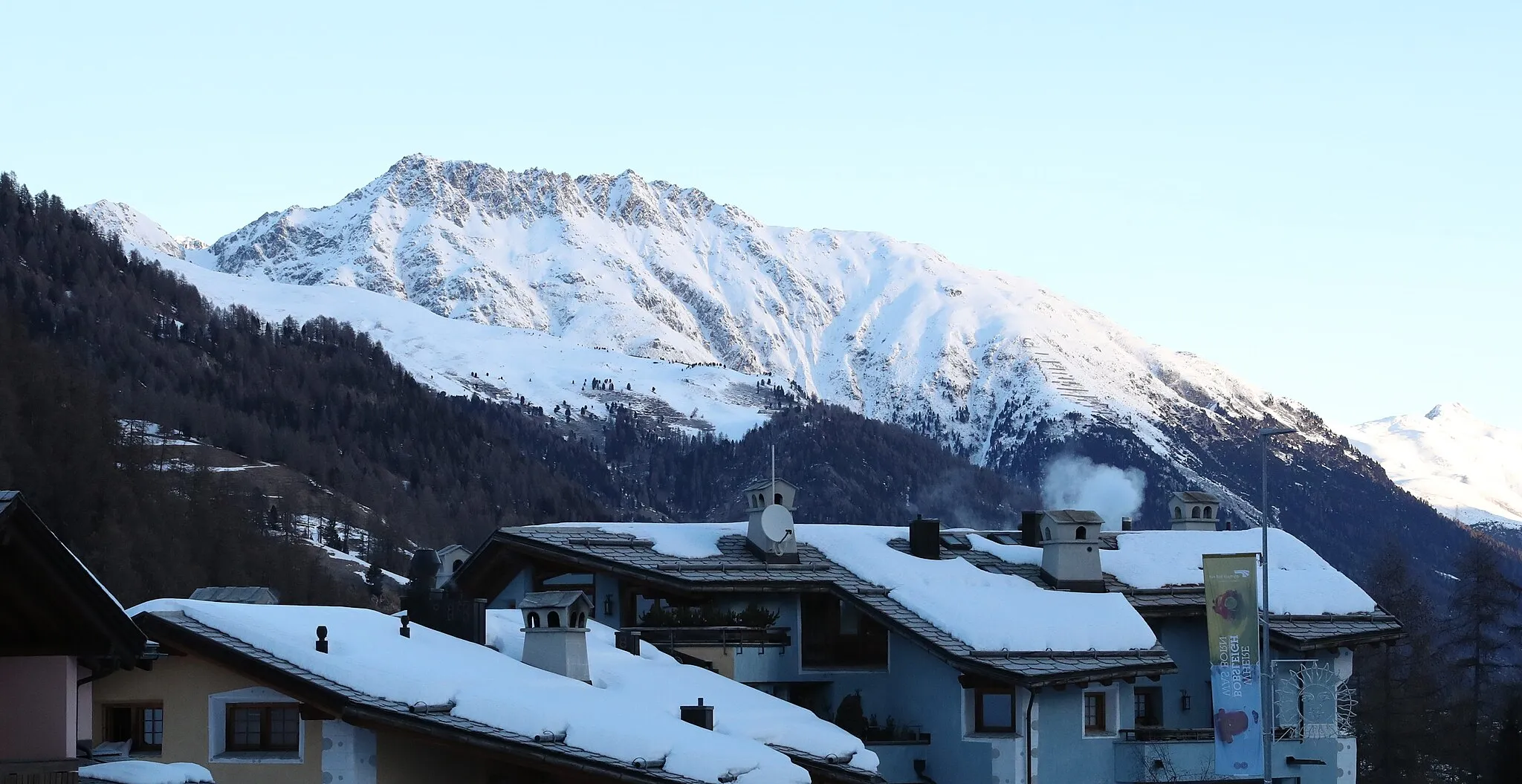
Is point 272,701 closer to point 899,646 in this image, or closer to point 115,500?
point 899,646

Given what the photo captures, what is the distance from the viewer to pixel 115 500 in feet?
424

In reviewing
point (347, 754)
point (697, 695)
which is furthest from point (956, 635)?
point (347, 754)

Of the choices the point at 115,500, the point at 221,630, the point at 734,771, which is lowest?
the point at 734,771

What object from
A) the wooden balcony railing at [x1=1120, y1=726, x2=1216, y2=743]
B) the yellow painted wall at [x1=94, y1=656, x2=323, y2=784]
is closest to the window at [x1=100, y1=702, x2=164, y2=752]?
the yellow painted wall at [x1=94, y1=656, x2=323, y2=784]

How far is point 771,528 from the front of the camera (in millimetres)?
→ 52938

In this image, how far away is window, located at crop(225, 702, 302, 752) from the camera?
31.1 metres

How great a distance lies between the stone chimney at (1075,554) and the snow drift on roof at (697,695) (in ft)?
50.8

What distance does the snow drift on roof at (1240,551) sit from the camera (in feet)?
193

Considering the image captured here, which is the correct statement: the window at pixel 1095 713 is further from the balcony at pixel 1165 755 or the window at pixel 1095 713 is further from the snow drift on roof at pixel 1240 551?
the snow drift on roof at pixel 1240 551

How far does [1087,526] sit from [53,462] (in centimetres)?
8574

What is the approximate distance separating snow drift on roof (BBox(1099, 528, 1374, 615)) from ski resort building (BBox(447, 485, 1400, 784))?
0.69 ft

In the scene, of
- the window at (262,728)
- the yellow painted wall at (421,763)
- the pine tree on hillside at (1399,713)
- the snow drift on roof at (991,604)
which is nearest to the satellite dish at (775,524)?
the snow drift on roof at (991,604)

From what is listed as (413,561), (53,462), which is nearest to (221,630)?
(413,561)

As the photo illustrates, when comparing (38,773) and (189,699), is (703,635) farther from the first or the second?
(38,773)
